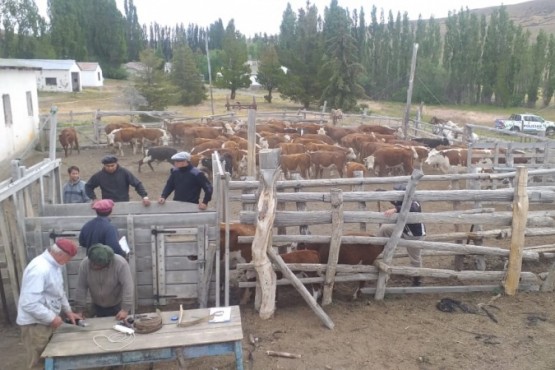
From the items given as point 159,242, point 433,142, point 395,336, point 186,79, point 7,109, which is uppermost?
point 186,79

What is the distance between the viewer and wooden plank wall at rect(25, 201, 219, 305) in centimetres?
657

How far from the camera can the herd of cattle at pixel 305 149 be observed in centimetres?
1719

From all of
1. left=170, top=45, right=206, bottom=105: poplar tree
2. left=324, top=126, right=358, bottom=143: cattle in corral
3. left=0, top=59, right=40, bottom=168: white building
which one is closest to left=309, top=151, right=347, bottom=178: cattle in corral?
left=324, top=126, right=358, bottom=143: cattle in corral

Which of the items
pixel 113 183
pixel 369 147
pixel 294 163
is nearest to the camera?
pixel 113 183

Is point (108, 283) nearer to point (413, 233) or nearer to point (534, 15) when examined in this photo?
point (413, 233)

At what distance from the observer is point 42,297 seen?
4750 millimetres

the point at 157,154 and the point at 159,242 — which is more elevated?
the point at 159,242

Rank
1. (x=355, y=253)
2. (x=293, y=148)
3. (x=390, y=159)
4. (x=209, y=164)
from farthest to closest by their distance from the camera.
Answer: (x=293, y=148)
(x=390, y=159)
(x=209, y=164)
(x=355, y=253)

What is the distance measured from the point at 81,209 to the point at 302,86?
1653 inches

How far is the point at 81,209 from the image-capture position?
7.52 meters

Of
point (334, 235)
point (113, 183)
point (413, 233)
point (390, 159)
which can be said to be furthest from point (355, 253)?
point (390, 159)

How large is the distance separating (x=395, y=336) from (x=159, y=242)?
323 centimetres

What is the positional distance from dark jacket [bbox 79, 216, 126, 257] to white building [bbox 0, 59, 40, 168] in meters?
14.7

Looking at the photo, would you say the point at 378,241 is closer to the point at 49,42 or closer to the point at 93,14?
the point at 49,42
